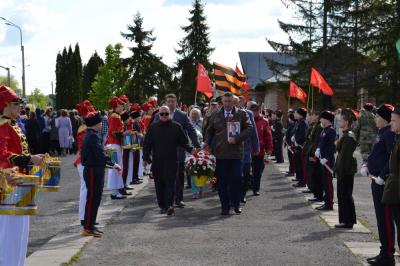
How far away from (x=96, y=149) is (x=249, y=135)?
314cm

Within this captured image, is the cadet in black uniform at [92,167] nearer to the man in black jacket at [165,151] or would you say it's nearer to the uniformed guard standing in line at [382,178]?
the man in black jacket at [165,151]

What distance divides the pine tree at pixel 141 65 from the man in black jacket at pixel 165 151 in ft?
221

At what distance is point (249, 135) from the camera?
37.5 feet

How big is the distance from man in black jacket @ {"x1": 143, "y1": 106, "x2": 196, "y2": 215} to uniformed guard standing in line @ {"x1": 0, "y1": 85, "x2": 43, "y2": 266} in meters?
5.33

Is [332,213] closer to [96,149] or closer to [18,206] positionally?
[96,149]

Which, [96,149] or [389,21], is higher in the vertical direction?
[389,21]

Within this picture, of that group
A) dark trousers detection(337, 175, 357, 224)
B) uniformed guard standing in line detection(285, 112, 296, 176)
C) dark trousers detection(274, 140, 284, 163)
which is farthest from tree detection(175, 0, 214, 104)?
dark trousers detection(337, 175, 357, 224)

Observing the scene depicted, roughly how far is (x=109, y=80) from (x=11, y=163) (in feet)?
297

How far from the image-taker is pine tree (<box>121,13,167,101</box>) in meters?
78.7

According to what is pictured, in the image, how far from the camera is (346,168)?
9469 millimetres

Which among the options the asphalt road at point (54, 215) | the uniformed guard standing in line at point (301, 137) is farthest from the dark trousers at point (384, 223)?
the uniformed guard standing in line at point (301, 137)

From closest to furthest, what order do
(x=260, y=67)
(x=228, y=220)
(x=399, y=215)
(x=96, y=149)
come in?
(x=399, y=215) < (x=96, y=149) < (x=228, y=220) < (x=260, y=67)

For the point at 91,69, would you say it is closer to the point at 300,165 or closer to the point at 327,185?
the point at 300,165

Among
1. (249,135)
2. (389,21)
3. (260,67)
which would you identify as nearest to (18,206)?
(249,135)
